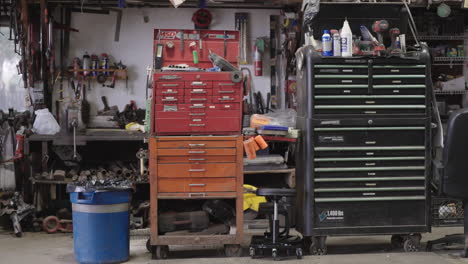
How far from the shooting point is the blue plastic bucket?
4801 millimetres

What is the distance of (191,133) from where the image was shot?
5.08 m

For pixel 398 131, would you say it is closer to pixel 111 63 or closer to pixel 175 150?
pixel 175 150

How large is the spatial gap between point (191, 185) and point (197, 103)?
2.08 ft

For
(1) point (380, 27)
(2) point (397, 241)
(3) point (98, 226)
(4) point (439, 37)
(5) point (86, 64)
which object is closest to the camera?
(3) point (98, 226)

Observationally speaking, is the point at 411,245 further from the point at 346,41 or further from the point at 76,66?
the point at 76,66

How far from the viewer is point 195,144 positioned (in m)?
5.03

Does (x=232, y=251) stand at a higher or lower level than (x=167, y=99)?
lower

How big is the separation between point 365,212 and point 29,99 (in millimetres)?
3842

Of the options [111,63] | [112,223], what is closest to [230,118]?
[112,223]

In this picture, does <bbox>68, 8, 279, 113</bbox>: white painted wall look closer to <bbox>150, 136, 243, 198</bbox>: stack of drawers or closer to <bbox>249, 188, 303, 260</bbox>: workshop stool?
Result: <bbox>150, 136, 243, 198</bbox>: stack of drawers

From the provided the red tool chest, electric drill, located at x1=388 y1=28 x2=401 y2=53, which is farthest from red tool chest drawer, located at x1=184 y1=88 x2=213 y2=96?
electric drill, located at x1=388 y1=28 x2=401 y2=53

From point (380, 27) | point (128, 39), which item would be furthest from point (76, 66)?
point (380, 27)

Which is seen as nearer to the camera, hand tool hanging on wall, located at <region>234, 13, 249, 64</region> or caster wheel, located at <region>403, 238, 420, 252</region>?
caster wheel, located at <region>403, 238, 420, 252</region>

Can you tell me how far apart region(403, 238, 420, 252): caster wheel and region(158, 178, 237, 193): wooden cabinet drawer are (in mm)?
1543
